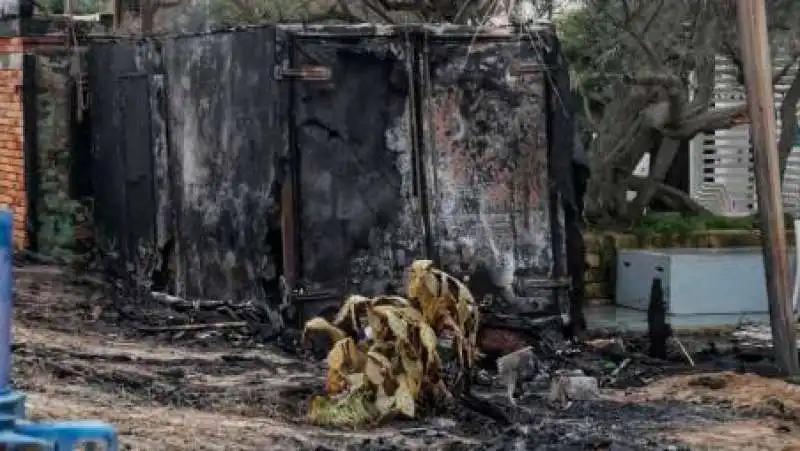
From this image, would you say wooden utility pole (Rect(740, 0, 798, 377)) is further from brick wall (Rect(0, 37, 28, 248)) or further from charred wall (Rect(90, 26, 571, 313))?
brick wall (Rect(0, 37, 28, 248))

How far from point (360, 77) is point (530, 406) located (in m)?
2.87

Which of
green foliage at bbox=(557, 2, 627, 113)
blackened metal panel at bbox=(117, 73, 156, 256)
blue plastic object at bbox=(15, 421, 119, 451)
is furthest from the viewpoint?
green foliage at bbox=(557, 2, 627, 113)

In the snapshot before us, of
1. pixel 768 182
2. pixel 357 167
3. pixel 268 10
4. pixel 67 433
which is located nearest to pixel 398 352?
pixel 357 167

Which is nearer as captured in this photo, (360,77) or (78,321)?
(360,77)

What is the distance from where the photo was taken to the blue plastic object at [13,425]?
4410 millimetres

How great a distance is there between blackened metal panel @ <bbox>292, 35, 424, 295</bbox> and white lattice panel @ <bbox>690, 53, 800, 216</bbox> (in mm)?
7252

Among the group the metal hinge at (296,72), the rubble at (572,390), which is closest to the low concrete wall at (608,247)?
the metal hinge at (296,72)

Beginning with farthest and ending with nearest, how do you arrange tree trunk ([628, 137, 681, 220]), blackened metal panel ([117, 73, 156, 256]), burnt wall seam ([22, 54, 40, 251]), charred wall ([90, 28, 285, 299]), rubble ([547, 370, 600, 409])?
1. tree trunk ([628, 137, 681, 220])
2. burnt wall seam ([22, 54, 40, 251])
3. blackened metal panel ([117, 73, 156, 256])
4. charred wall ([90, 28, 285, 299])
5. rubble ([547, 370, 600, 409])

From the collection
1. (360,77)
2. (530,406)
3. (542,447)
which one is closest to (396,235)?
(360,77)

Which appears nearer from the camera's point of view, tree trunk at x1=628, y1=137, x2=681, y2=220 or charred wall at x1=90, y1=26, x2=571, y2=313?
charred wall at x1=90, y1=26, x2=571, y2=313

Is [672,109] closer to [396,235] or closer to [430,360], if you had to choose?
[396,235]

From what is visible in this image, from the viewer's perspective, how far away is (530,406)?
8.61m

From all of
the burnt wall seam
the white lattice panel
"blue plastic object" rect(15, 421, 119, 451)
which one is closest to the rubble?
"blue plastic object" rect(15, 421, 119, 451)

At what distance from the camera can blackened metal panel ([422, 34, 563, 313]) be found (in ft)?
34.4
